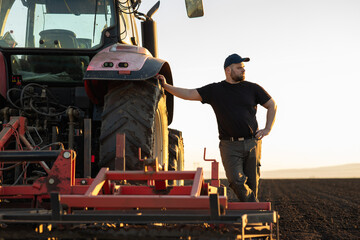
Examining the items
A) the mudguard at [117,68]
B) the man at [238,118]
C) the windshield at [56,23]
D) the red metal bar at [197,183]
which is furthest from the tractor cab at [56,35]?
the red metal bar at [197,183]

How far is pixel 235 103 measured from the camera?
5.43 m

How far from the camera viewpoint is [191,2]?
5379 millimetres

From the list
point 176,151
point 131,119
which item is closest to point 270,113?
point 131,119

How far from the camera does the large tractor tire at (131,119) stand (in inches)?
183

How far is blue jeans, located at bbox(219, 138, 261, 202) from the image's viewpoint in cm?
526

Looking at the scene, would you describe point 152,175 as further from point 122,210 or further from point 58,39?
point 58,39

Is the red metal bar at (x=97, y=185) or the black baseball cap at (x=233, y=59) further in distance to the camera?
the black baseball cap at (x=233, y=59)

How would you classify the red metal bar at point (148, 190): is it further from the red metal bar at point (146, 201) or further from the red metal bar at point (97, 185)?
the red metal bar at point (146, 201)

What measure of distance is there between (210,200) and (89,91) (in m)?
2.33

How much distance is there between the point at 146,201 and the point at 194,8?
2.52 metres

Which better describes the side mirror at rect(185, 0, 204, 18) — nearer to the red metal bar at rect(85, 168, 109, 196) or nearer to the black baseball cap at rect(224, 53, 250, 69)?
the black baseball cap at rect(224, 53, 250, 69)

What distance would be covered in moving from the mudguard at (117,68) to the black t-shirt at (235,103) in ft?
2.12

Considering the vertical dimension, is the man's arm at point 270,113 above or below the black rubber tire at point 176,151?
above

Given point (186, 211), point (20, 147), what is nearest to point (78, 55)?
point (20, 147)
